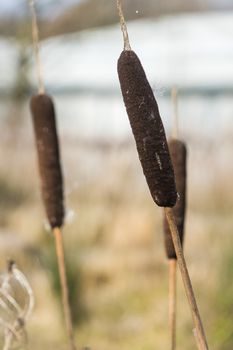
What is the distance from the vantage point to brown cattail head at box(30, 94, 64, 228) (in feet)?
2.46

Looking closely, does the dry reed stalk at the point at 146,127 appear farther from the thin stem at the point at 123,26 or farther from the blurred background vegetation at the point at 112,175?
the blurred background vegetation at the point at 112,175

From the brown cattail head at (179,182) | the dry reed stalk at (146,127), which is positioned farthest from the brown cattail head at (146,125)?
the brown cattail head at (179,182)

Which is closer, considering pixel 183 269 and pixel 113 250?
pixel 183 269

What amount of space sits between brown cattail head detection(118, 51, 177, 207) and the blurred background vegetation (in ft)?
4.32

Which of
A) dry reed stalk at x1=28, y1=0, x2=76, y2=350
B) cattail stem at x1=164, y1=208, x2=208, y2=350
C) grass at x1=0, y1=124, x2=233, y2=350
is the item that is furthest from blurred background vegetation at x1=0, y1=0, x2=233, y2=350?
cattail stem at x1=164, y1=208, x2=208, y2=350

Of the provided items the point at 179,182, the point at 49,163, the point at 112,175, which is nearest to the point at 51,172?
the point at 49,163

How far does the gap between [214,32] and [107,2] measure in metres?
0.54

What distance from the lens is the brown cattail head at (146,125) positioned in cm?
50

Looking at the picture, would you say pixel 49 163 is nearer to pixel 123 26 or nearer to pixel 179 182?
pixel 179 182

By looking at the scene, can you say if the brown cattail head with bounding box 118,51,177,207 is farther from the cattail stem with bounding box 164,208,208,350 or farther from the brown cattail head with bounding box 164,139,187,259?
the brown cattail head with bounding box 164,139,187,259

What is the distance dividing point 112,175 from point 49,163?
8.27ft

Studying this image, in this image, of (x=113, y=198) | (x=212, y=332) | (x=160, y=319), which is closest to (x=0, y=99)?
(x=113, y=198)

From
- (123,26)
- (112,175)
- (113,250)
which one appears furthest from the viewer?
(112,175)

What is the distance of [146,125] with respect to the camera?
0.50 m
